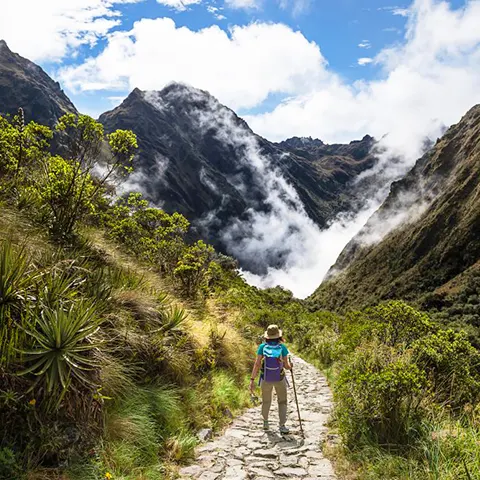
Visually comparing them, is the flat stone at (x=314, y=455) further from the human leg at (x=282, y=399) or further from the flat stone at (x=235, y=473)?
the human leg at (x=282, y=399)

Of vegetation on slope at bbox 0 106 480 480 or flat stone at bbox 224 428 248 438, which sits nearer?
vegetation on slope at bbox 0 106 480 480

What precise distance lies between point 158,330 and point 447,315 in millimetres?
93428

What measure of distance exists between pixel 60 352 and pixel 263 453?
12.5 ft

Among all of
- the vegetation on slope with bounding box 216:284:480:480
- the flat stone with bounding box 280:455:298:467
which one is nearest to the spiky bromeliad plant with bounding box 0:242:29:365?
the flat stone with bounding box 280:455:298:467

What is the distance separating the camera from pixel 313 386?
11727 mm

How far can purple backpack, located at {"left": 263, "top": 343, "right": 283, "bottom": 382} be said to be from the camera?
24.1ft

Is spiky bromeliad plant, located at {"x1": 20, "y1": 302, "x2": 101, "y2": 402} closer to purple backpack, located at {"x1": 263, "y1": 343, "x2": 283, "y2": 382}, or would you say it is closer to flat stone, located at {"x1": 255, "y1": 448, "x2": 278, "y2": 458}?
flat stone, located at {"x1": 255, "y1": 448, "x2": 278, "y2": 458}

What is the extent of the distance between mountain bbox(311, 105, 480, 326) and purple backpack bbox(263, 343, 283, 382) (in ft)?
287

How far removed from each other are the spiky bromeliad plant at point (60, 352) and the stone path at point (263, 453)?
6.96 feet

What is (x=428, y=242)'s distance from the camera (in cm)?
12025

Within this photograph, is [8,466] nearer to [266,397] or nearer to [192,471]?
[192,471]

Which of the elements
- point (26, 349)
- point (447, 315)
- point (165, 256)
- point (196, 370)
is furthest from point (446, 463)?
point (447, 315)

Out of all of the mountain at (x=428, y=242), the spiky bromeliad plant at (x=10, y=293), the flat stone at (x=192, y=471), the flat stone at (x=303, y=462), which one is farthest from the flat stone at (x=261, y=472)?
the mountain at (x=428, y=242)

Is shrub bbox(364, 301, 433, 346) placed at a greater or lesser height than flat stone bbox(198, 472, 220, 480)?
greater
